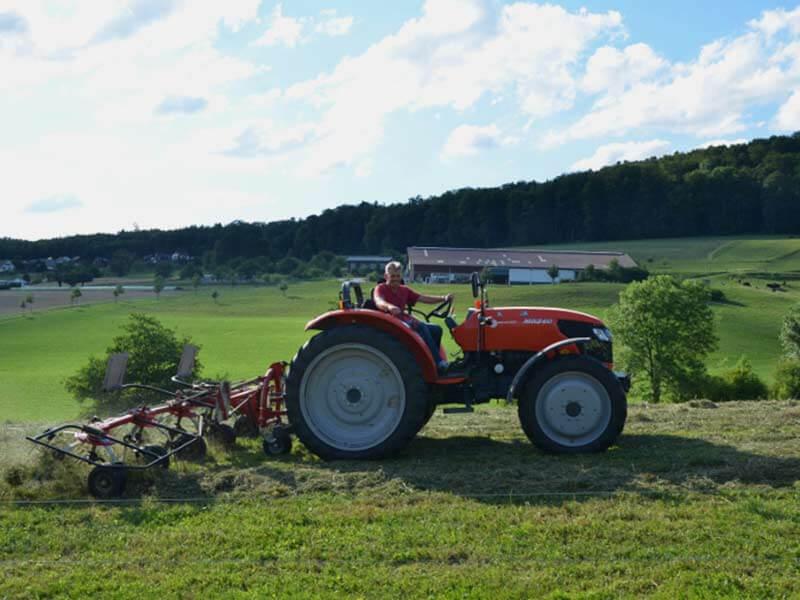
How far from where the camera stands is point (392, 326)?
26.6ft

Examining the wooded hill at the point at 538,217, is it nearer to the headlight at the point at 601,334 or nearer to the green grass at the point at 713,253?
the green grass at the point at 713,253

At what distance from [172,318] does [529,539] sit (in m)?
62.6

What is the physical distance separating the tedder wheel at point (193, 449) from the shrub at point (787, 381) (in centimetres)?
2672

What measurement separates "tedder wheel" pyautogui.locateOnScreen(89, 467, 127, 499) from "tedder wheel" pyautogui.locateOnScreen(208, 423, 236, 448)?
1844 mm

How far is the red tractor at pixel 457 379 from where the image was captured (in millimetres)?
7941

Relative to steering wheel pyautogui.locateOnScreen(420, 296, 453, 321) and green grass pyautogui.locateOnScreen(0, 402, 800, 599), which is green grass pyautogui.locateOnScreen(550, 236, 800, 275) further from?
green grass pyautogui.locateOnScreen(0, 402, 800, 599)

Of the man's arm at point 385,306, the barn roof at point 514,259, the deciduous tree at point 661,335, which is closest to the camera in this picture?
the man's arm at point 385,306

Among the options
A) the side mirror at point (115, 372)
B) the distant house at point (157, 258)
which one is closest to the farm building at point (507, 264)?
the distant house at point (157, 258)

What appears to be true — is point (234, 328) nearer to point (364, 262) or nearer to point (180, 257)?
point (364, 262)

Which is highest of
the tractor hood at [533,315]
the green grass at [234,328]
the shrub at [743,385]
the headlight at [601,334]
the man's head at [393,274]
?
the man's head at [393,274]

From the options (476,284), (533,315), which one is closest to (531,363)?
(533,315)

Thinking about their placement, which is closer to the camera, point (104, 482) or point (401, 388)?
point (104, 482)

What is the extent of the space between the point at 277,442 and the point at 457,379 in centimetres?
193

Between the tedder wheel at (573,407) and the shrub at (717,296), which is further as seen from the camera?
the shrub at (717,296)
